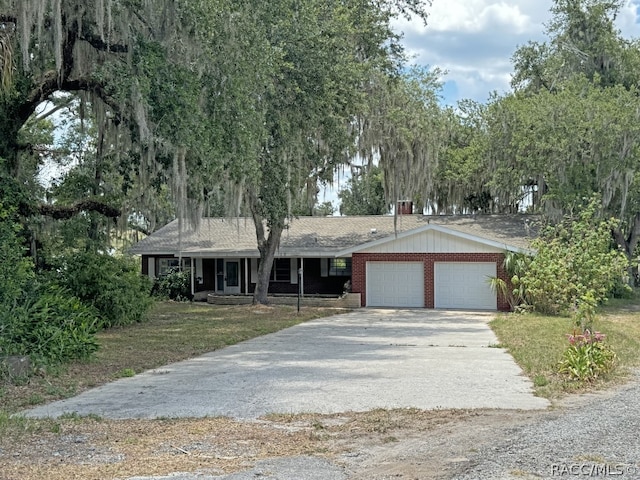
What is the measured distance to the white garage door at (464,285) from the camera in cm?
2128

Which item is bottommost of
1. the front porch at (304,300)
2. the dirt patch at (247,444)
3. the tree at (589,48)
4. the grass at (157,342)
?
the front porch at (304,300)

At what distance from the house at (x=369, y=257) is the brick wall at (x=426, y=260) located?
32mm

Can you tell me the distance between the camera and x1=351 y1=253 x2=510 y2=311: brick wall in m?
21.1

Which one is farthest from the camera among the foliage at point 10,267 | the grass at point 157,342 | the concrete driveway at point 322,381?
the foliage at point 10,267

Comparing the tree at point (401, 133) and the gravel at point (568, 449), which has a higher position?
the tree at point (401, 133)

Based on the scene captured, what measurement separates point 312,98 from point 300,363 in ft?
26.1

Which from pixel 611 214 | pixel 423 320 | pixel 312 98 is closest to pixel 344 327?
pixel 423 320

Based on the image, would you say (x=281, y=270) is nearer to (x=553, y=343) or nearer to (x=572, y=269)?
(x=572, y=269)

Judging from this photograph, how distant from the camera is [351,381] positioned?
8.94 meters

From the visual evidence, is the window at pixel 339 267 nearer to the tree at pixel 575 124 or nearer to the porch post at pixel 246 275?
the porch post at pixel 246 275

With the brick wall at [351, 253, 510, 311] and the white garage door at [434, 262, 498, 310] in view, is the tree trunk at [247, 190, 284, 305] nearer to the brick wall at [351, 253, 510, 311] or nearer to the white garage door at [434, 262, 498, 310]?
the brick wall at [351, 253, 510, 311]

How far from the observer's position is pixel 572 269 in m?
18.1

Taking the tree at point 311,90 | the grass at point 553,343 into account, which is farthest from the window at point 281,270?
the grass at point 553,343

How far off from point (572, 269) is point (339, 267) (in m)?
9.45
